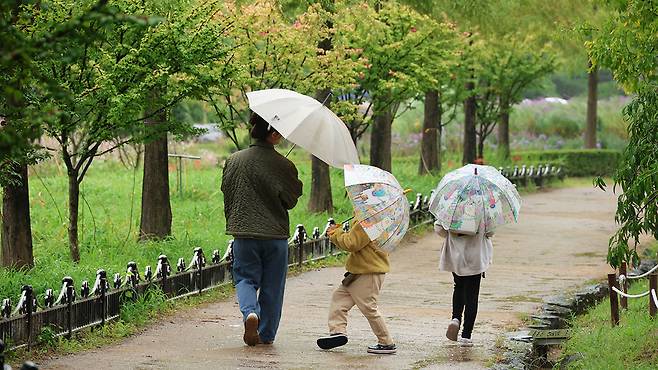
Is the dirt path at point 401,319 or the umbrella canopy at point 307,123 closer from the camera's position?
the dirt path at point 401,319

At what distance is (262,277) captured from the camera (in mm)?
9461

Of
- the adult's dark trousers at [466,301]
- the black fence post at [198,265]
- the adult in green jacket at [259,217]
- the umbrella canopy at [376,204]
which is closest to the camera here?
the umbrella canopy at [376,204]

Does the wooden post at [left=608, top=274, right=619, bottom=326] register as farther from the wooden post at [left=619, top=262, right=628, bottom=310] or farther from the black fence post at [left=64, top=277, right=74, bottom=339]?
the black fence post at [left=64, top=277, right=74, bottom=339]

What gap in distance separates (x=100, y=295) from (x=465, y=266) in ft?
9.95

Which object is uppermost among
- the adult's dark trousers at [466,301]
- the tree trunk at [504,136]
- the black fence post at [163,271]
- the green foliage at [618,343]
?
the tree trunk at [504,136]

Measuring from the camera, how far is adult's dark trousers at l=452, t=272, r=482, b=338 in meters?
10.0

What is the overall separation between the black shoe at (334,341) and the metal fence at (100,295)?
200cm

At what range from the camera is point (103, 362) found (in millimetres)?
8719

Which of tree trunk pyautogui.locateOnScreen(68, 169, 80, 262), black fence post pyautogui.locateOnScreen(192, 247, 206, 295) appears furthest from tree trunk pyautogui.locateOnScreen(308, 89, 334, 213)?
tree trunk pyautogui.locateOnScreen(68, 169, 80, 262)

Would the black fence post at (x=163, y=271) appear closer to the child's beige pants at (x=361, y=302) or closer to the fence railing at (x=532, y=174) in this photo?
the child's beige pants at (x=361, y=302)

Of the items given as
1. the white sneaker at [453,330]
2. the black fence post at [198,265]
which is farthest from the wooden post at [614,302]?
the black fence post at [198,265]

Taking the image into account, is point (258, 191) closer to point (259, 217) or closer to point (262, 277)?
point (259, 217)

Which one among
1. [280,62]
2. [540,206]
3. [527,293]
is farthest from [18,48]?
[540,206]

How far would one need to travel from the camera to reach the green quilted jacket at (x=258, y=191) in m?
9.18
